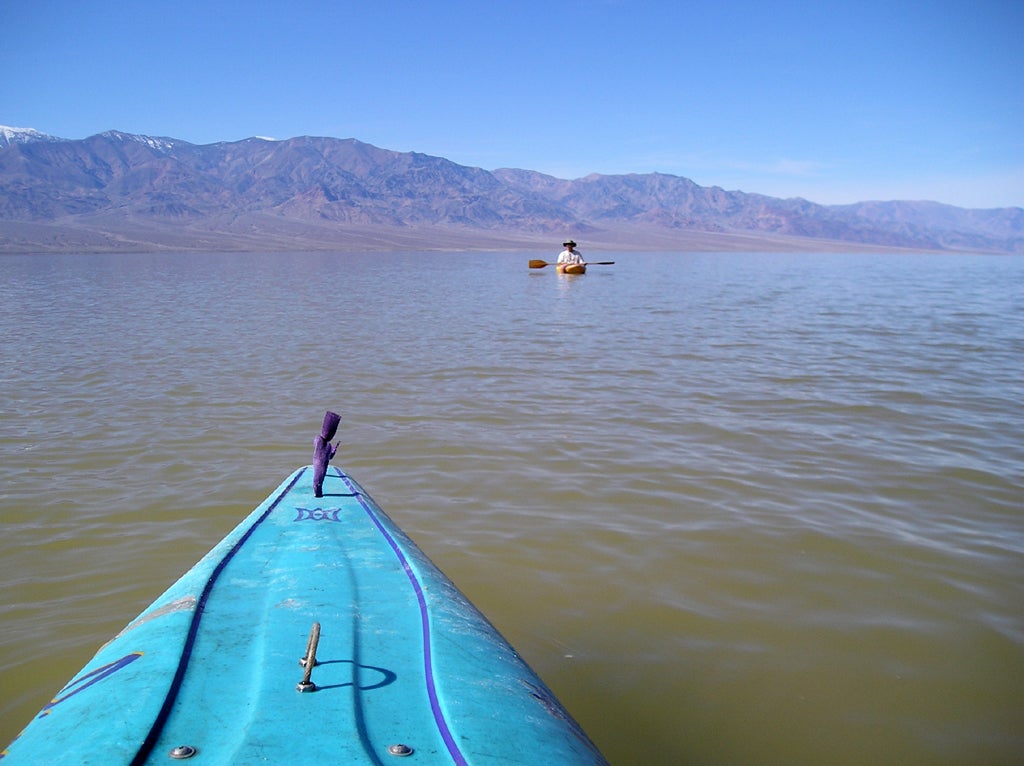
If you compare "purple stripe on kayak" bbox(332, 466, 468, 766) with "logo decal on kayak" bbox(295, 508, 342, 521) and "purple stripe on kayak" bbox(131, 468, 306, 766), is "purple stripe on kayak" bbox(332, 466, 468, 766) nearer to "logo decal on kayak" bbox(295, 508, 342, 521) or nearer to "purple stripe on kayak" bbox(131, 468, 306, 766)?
"logo decal on kayak" bbox(295, 508, 342, 521)

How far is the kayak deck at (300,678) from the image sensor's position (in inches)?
81.6

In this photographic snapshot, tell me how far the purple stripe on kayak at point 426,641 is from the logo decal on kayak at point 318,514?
186 mm

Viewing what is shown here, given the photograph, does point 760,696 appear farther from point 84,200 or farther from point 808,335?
point 84,200

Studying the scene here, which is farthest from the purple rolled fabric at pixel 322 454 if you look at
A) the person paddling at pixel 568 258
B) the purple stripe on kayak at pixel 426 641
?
the person paddling at pixel 568 258

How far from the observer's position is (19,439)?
7.16 m

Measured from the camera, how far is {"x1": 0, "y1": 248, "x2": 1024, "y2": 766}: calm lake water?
3.62 m

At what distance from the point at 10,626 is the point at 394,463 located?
3256 millimetres

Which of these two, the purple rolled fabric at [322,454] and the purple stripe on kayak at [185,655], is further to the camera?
the purple rolled fabric at [322,454]

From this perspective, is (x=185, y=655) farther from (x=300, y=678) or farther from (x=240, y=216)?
(x=240, y=216)

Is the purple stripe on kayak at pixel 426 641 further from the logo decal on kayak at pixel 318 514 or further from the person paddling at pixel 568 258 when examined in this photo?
the person paddling at pixel 568 258

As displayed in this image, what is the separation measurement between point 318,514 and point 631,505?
107 inches

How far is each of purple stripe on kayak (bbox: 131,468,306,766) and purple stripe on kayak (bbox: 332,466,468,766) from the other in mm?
643

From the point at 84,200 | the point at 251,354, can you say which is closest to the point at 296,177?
the point at 84,200

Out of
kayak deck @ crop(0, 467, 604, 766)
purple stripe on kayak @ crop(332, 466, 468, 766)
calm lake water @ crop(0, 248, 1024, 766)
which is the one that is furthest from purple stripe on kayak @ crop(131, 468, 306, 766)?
calm lake water @ crop(0, 248, 1024, 766)
